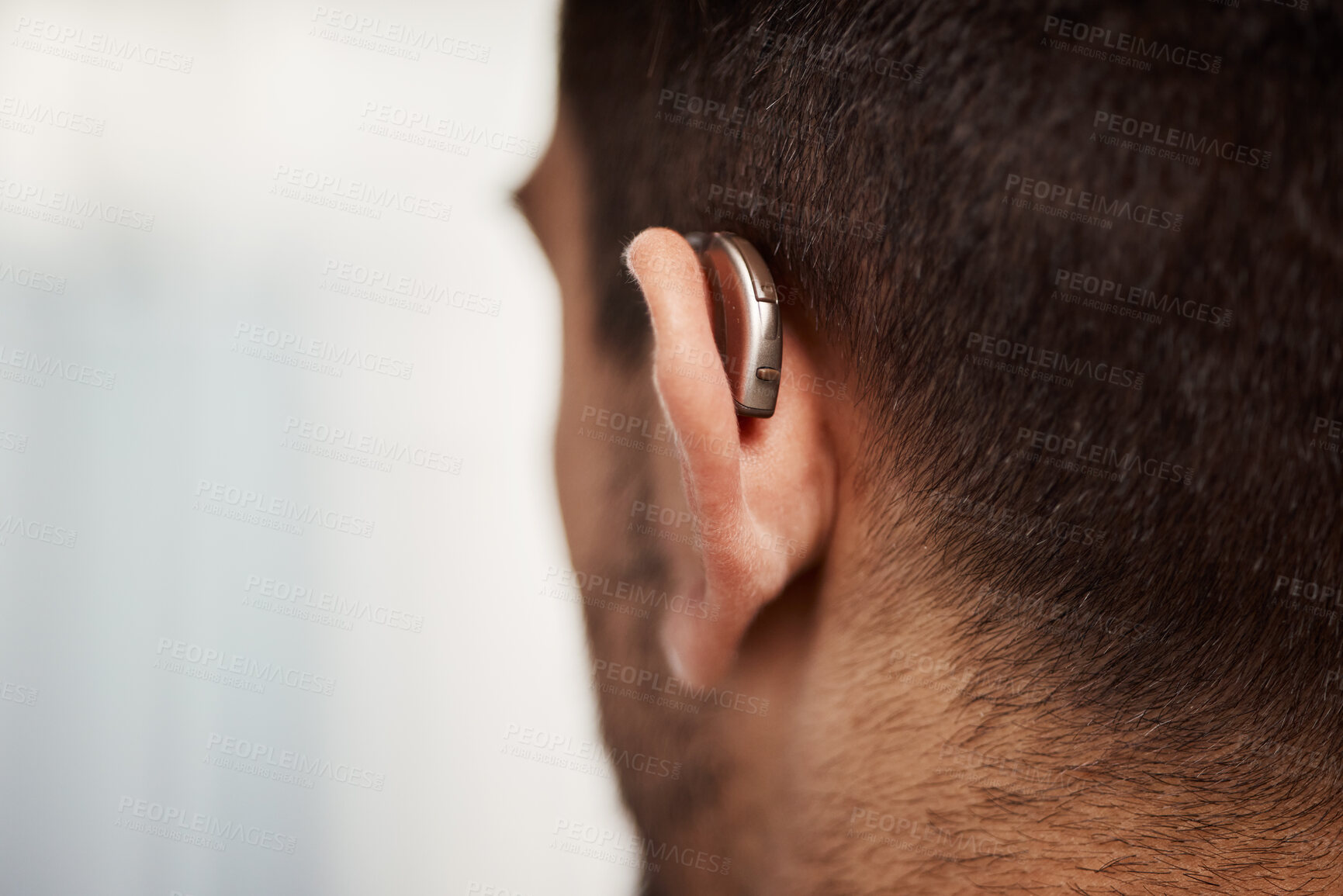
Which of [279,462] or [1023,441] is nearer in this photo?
[1023,441]

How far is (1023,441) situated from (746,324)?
5.2 inches

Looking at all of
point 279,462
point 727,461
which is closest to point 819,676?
point 727,461

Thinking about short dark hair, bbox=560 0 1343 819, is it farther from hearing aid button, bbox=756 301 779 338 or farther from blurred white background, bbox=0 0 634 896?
blurred white background, bbox=0 0 634 896

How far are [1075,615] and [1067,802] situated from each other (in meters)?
0.09

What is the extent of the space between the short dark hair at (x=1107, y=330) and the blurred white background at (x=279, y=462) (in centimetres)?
101

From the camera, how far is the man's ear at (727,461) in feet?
1.20

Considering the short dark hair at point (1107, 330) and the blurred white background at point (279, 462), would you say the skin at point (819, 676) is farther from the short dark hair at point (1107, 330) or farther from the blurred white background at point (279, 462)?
the blurred white background at point (279, 462)

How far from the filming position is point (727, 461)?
37cm

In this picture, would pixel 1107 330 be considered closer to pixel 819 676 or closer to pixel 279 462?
pixel 819 676

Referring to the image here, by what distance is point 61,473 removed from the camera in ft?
4.30

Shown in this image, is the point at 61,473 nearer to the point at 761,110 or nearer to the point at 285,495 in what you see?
the point at 285,495

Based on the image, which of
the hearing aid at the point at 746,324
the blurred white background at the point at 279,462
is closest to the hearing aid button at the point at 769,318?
the hearing aid at the point at 746,324

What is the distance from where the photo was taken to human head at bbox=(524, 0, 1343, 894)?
334 millimetres

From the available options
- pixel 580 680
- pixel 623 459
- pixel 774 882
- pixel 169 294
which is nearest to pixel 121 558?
pixel 169 294
